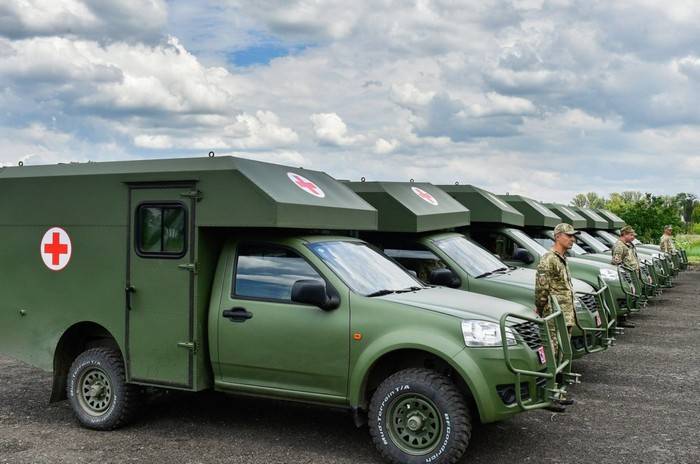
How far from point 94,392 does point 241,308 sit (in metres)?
1.85

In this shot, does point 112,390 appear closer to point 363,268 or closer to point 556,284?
point 363,268

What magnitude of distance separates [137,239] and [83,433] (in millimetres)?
1860

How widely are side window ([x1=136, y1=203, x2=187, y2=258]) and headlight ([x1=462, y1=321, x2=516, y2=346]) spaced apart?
2617 mm

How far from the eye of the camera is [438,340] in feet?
20.2

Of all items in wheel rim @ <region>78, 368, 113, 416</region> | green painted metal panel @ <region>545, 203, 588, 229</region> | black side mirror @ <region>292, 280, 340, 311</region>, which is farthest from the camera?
green painted metal panel @ <region>545, 203, 588, 229</region>

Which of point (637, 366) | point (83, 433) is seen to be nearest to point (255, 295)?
point (83, 433)

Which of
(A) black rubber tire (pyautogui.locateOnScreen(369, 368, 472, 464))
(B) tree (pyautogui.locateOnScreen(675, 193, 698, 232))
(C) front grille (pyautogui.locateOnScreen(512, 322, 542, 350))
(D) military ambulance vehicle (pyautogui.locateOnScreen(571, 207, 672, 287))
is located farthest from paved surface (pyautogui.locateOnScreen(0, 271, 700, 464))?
(B) tree (pyautogui.locateOnScreen(675, 193, 698, 232))

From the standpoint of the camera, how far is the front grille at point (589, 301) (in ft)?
33.1

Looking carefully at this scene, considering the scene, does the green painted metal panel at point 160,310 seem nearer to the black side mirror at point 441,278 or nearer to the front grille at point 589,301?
the black side mirror at point 441,278

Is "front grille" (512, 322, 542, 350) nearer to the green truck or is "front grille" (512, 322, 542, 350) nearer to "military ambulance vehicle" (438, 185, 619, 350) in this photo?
the green truck

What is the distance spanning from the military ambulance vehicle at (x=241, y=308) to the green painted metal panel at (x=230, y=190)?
0.06ft

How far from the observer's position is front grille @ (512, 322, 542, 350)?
21.5 ft

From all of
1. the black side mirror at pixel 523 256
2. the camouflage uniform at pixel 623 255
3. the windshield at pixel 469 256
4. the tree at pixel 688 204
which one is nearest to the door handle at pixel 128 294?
the windshield at pixel 469 256

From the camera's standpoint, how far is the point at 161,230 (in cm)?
724
